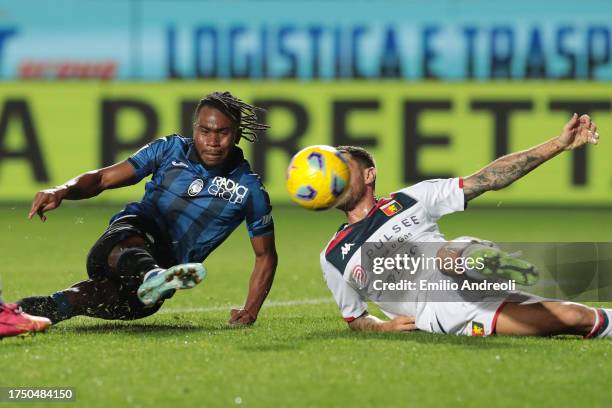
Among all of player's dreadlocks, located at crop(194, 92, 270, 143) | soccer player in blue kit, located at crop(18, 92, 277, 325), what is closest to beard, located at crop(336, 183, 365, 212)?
soccer player in blue kit, located at crop(18, 92, 277, 325)

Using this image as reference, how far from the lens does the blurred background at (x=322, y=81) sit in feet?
58.4

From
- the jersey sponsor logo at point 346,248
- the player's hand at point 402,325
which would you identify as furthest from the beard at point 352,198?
the player's hand at point 402,325

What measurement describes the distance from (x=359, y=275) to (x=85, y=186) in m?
1.73

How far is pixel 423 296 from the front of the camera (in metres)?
6.14

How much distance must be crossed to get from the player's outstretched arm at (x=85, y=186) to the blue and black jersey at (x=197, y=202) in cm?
10

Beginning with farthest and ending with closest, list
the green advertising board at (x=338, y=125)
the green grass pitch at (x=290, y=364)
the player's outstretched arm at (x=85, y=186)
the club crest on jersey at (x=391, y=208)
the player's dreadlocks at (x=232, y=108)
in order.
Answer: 1. the green advertising board at (x=338, y=125)
2. the player's dreadlocks at (x=232, y=108)
3. the club crest on jersey at (x=391, y=208)
4. the player's outstretched arm at (x=85, y=186)
5. the green grass pitch at (x=290, y=364)

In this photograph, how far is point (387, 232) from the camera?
20.3 feet

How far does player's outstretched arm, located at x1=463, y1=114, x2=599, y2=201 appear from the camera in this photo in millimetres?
6062

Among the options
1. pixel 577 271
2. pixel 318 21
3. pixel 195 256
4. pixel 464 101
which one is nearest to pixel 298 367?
pixel 195 256

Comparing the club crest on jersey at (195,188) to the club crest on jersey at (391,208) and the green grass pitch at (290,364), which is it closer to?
the green grass pitch at (290,364)

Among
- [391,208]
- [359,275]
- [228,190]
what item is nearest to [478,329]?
[359,275]

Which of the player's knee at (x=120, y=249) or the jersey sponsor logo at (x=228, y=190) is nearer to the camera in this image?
the player's knee at (x=120, y=249)

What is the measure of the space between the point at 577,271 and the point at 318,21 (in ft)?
44.5

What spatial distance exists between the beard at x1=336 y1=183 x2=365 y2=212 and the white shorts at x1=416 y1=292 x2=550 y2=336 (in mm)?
685
